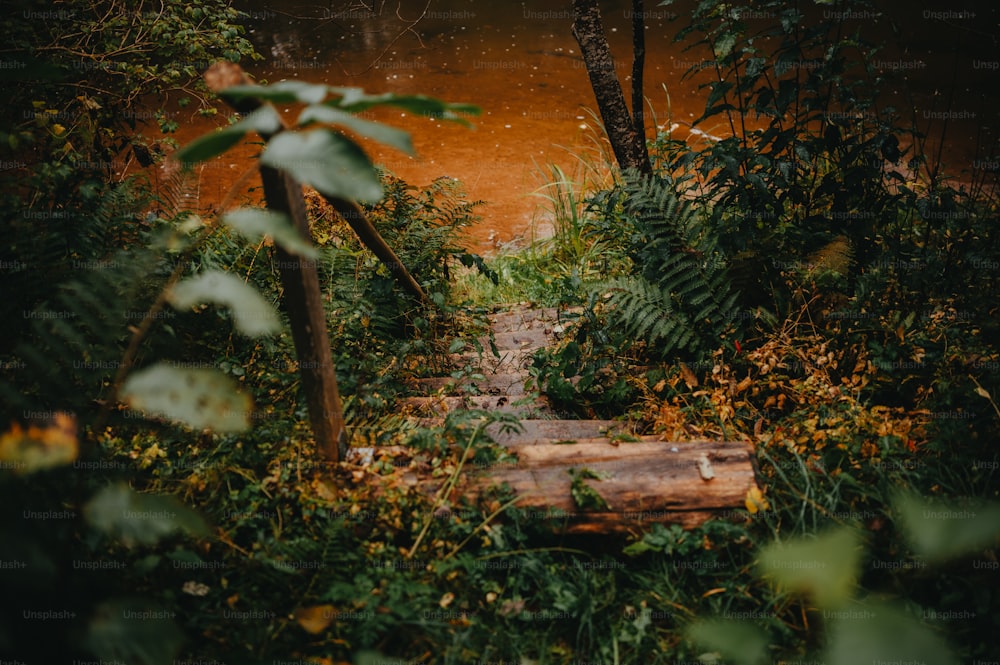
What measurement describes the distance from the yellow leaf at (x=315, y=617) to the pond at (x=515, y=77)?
4.42 metres

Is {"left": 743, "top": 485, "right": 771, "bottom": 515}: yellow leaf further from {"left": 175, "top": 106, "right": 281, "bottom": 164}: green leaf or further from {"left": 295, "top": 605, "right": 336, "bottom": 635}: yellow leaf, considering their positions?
{"left": 175, "top": 106, "right": 281, "bottom": 164}: green leaf

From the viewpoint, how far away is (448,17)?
11227mm

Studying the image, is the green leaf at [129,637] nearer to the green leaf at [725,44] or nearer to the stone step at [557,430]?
the stone step at [557,430]

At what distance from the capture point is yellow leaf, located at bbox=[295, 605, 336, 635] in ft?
5.16

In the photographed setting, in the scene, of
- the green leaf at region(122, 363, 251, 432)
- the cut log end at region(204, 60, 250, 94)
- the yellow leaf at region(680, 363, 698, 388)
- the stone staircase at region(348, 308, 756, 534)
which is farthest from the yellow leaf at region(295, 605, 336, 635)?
the yellow leaf at region(680, 363, 698, 388)

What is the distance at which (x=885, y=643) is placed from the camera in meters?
0.57

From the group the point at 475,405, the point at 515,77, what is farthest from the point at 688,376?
the point at 515,77

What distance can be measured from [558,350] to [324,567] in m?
1.77

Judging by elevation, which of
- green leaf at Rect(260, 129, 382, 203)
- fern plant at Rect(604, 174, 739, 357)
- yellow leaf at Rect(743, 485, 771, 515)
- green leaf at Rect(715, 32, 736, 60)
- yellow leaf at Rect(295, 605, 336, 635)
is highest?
green leaf at Rect(715, 32, 736, 60)

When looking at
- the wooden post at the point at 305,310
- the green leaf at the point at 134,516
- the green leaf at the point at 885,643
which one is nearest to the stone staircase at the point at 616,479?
the wooden post at the point at 305,310

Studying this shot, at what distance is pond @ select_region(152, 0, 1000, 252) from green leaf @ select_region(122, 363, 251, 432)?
15.3 feet

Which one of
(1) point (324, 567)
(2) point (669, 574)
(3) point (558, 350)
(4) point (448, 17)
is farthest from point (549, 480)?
(4) point (448, 17)

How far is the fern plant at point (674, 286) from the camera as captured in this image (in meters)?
2.76

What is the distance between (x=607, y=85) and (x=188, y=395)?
3.33m
